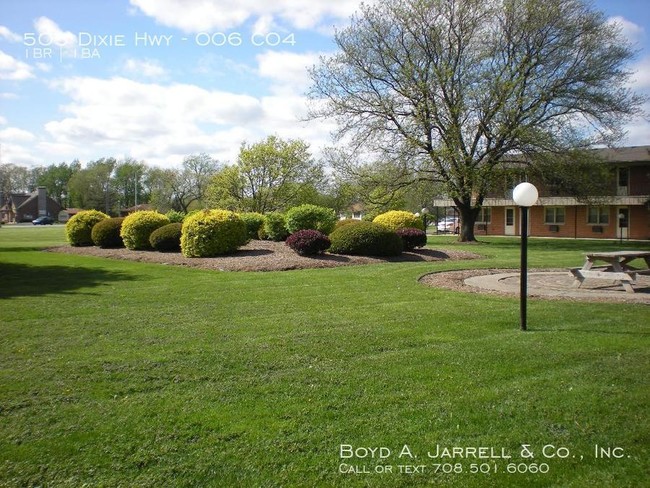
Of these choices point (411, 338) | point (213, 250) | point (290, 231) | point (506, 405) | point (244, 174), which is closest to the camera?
point (506, 405)

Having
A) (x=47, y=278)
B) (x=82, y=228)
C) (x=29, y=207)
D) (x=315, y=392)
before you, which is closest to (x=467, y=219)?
(x=82, y=228)

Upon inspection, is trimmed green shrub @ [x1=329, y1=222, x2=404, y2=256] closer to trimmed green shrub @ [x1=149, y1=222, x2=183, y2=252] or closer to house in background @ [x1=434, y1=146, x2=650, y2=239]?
trimmed green shrub @ [x1=149, y1=222, x2=183, y2=252]

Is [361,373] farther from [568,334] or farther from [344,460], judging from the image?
[568,334]

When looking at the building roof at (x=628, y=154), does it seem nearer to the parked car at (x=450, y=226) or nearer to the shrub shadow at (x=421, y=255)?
the parked car at (x=450, y=226)

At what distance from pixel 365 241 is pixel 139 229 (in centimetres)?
957

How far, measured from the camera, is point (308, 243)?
53.6ft

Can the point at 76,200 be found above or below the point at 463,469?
above

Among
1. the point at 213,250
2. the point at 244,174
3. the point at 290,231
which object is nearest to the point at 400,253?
the point at 290,231

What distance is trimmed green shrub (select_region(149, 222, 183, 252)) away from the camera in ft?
62.8

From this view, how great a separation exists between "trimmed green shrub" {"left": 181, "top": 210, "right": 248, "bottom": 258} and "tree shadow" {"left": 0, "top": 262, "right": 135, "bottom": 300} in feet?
11.3

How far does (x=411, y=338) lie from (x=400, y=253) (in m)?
11.5

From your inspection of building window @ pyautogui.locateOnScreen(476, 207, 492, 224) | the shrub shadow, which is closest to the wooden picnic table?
the shrub shadow

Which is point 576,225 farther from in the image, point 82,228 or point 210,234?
point 82,228

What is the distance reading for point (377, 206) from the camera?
30.2 metres
